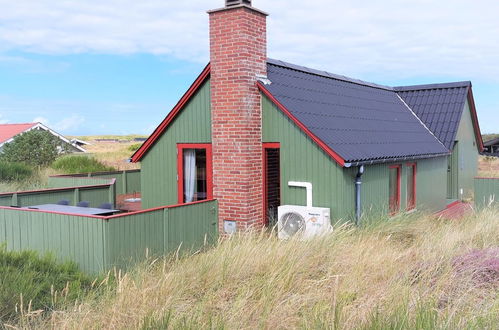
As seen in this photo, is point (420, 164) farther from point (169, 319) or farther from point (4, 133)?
point (4, 133)

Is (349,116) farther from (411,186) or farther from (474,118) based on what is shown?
(474,118)

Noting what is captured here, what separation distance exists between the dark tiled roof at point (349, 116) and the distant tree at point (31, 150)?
19.6 metres

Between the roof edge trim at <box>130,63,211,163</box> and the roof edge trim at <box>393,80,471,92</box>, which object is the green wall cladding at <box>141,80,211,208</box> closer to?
the roof edge trim at <box>130,63,211,163</box>

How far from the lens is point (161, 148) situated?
13.2 metres

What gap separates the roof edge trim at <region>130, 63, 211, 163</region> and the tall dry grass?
15.8 feet

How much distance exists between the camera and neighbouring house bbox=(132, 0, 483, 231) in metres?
11.2

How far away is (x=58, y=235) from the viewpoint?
9.48 metres

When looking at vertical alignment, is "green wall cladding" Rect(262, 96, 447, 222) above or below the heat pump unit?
above

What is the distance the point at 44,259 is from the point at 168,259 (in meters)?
2.09

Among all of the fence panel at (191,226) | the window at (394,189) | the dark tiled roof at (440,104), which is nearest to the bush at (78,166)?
the dark tiled roof at (440,104)

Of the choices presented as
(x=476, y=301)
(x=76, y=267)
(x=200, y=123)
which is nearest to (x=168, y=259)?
(x=76, y=267)

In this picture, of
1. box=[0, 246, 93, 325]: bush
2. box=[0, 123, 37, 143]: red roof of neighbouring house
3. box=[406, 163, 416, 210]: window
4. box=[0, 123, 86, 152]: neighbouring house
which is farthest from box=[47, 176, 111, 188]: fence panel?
box=[0, 123, 37, 143]: red roof of neighbouring house

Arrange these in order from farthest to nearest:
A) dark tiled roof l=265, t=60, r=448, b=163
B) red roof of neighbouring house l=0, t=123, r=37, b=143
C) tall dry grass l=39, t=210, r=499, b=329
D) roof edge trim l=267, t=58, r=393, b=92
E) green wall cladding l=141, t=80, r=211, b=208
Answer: red roof of neighbouring house l=0, t=123, r=37, b=143
roof edge trim l=267, t=58, r=393, b=92
green wall cladding l=141, t=80, r=211, b=208
dark tiled roof l=265, t=60, r=448, b=163
tall dry grass l=39, t=210, r=499, b=329

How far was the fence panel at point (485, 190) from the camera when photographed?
15.7m
